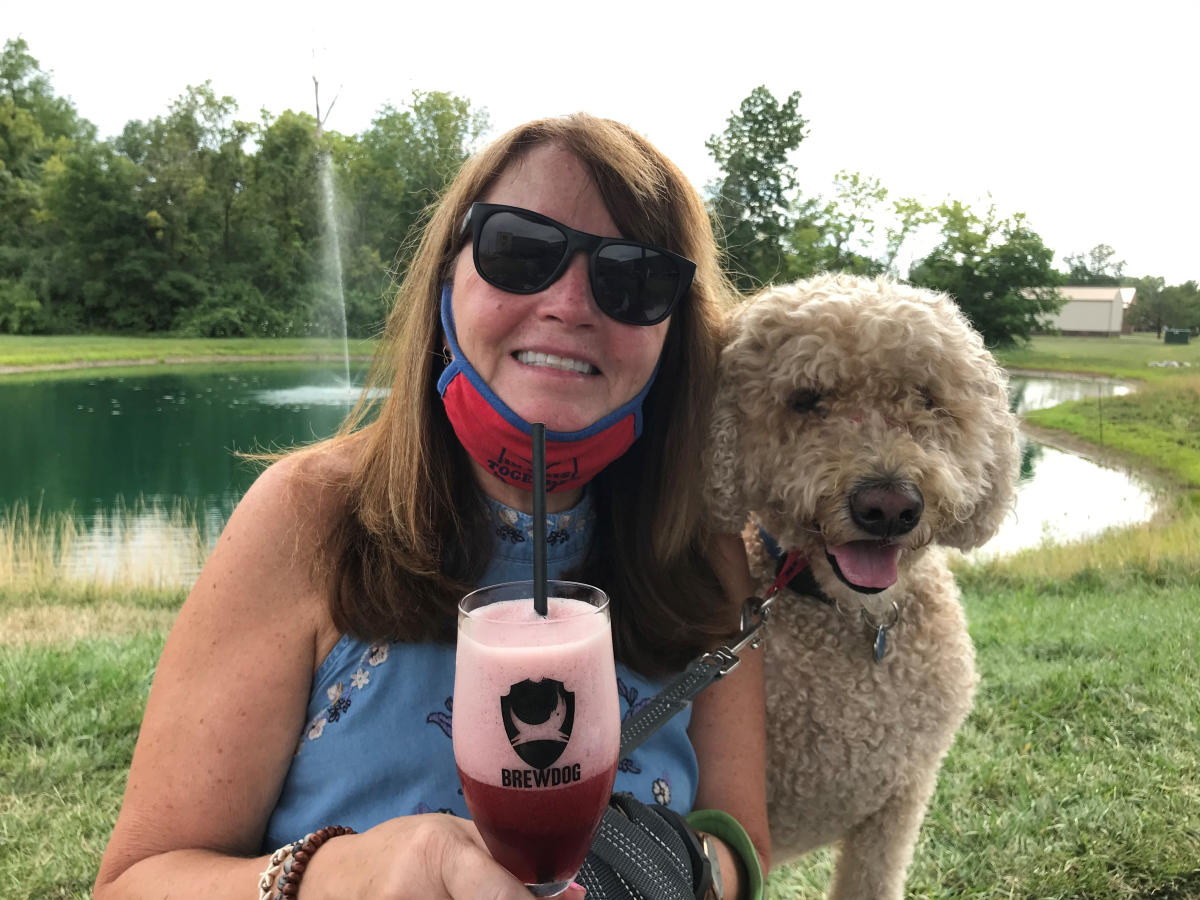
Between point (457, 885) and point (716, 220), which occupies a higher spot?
point (716, 220)

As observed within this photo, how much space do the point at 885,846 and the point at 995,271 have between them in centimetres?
1616

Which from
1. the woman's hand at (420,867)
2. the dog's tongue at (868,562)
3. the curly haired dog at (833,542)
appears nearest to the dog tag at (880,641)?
the curly haired dog at (833,542)

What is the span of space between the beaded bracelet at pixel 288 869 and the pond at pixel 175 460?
4.94 m

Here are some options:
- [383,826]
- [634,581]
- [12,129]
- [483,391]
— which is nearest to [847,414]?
[634,581]

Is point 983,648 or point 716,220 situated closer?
point 716,220

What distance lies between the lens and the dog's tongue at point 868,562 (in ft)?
6.34

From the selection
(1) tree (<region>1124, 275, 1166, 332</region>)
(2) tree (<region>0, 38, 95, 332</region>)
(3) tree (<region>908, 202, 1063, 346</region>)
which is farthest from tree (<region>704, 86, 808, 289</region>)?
(2) tree (<region>0, 38, 95, 332</region>)

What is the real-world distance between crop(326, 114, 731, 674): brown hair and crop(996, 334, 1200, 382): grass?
8950 mm

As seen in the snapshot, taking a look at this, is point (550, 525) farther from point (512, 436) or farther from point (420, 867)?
point (420, 867)

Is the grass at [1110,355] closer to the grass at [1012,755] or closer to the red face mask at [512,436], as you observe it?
the grass at [1012,755]

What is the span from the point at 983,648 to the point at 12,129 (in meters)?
45.5

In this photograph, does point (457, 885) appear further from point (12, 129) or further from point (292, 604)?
point (12, 129)

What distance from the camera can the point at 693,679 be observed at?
A: 162 centimetres

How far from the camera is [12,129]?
119ft
